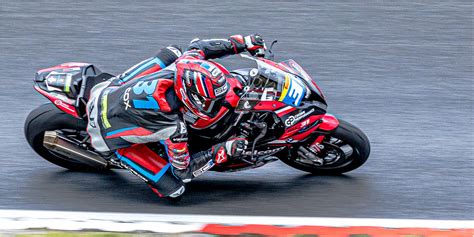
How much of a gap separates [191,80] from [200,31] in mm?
3940

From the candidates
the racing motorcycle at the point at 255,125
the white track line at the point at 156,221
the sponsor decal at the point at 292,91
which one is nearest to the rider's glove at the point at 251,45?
the racing motorcycle at the point at 255,125

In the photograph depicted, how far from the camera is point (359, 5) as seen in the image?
1038 cm

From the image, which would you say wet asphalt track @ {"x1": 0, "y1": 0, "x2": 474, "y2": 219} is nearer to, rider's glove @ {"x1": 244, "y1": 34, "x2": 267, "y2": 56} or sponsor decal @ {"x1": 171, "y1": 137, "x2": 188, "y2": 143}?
sponsor decal @ {"x1": 171, "y1": 137, "x2": 188, "y2": 143}

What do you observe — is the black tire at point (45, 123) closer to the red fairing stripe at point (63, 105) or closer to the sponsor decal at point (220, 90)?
the red fairing stripe at point (63, 105)

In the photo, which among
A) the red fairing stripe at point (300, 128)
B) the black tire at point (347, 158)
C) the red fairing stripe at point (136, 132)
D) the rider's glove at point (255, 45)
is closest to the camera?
the red fairing stripe at point (136, 132)

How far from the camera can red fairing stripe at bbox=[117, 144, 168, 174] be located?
22.0 ft

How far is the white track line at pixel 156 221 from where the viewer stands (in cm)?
612

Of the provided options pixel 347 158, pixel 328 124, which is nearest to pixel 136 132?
pixel 328 124

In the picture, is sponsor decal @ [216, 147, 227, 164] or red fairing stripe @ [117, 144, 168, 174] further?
red fairing stripe @ [117, 144, 168, 174]

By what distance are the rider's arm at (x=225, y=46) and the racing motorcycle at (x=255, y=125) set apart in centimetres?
17

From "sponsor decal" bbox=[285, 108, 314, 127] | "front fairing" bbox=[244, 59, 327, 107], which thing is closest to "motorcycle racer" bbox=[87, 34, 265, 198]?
"front fairing" bbox=[244, 59, 327, 107]

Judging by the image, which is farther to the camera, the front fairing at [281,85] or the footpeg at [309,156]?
the footpeg at [309,156]

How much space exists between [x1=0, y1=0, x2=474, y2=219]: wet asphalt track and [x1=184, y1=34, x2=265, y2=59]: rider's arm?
107 centimetres

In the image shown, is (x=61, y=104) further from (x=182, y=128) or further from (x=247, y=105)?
(x=247, y=105)
